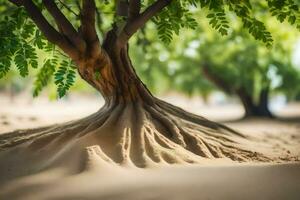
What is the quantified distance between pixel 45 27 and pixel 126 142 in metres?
1.87

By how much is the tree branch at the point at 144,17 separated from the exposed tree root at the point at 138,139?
1.18 m

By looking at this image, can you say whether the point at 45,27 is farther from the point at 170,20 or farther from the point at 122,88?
the point at 170,20

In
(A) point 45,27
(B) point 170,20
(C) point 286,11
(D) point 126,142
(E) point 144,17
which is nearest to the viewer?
(D) point 126,142

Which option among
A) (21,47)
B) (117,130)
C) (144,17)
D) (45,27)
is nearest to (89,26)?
(45,27)

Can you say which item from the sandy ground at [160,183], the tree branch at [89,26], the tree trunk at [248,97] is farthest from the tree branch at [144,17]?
the tree trunk at [248,97]

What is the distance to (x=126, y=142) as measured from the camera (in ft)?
19.8

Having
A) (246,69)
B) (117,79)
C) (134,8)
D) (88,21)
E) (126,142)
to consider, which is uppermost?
(134,8)

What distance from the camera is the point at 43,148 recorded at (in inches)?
247

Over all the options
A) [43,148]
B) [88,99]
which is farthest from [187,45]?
[88,99]

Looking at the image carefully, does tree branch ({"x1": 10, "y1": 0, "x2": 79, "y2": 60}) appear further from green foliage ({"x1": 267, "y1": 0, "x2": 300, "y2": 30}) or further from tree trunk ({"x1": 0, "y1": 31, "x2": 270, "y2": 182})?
green foliage ({"x1": 267, "y1": 0, "x2": 300, "y2": 30})

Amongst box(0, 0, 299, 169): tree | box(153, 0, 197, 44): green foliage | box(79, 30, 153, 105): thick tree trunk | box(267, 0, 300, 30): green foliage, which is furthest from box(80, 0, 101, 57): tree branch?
box(267, 0, 300, 30): green foliage

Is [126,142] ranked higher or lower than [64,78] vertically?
lower

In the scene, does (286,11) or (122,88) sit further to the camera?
(122,88)

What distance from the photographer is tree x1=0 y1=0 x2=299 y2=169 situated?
600cm
